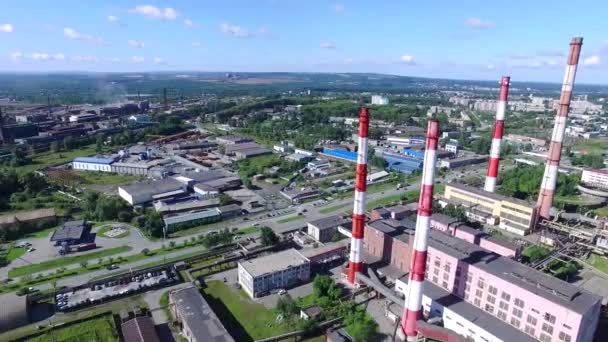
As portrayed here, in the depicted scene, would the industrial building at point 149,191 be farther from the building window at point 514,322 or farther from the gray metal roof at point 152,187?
the building window at point 514,322

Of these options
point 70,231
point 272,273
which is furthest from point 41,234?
point 272,273

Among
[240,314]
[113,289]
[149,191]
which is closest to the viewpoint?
[240,314]

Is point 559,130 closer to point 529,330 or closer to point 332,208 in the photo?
point 529,330

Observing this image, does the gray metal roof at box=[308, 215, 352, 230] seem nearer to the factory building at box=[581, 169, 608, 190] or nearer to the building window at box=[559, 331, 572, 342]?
the building window at box=[559, 331, 572, 342]

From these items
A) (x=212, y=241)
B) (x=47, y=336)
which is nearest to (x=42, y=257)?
(x=47, y=336)

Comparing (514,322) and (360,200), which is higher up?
(360,200)

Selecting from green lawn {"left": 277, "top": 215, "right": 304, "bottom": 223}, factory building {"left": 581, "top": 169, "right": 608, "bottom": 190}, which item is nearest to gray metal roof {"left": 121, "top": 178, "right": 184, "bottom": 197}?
green lawn {"left": 277, "top": 215, "right": 304, "bottom": 223}
